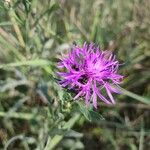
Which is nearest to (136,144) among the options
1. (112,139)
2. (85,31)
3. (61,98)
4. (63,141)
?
(112,139)

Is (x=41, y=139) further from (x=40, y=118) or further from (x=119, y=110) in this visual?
(x=119, y=110)

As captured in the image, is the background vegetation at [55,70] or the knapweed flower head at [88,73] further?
the background vegetation at [55,70]

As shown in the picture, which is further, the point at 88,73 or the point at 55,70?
the point at 55,70

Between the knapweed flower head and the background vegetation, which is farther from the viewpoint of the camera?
the background vegetation
